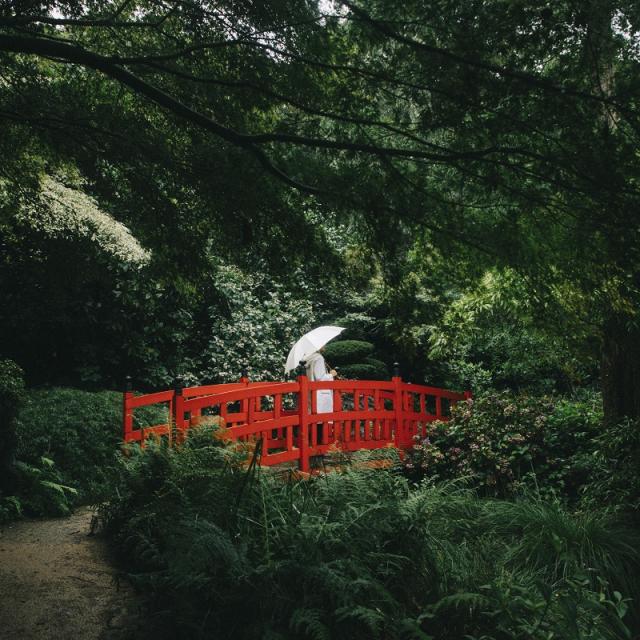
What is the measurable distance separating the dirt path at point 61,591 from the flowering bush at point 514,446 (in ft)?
13.9

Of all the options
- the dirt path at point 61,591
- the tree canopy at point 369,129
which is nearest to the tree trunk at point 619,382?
the tree canopy at point 369,129

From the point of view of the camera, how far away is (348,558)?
330 centimetres

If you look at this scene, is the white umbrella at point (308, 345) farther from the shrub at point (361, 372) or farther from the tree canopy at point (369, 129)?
the tree canopy at point (369, 129)

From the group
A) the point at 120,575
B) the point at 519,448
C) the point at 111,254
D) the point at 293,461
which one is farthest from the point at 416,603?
A: the point at 111,254

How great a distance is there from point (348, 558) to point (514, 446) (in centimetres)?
487

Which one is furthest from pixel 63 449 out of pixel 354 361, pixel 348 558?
pixel 354 361

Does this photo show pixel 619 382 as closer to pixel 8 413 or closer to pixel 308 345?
pixel 308 345

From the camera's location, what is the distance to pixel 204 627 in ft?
9.60

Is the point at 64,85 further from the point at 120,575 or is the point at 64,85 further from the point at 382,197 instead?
the point at 120,575

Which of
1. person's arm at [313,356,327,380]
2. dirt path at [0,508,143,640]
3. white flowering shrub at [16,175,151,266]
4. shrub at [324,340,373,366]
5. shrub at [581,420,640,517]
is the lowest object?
dirt path at [0,508,143,640]

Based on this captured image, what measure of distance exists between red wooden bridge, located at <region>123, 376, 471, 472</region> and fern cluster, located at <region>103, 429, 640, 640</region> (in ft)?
4.35

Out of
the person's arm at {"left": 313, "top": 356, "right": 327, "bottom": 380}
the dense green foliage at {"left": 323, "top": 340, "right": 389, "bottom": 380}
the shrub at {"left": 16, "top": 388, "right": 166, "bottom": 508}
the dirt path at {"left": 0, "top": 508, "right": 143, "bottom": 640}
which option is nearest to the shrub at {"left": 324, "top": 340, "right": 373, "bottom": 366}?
the dense green foliage at {"left": 323, "top": 340, "right": 389, "bottom": 380}

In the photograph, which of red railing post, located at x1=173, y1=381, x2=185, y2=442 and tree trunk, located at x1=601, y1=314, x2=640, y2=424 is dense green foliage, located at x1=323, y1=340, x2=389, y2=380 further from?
red railing post, located at x1=173, y1=381, x2=185, y2=442

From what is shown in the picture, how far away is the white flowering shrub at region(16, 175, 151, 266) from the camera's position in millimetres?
9023
